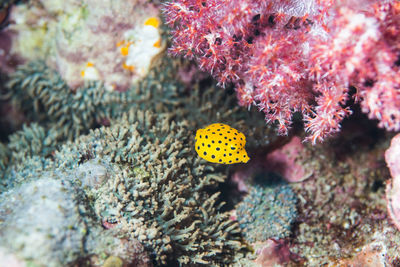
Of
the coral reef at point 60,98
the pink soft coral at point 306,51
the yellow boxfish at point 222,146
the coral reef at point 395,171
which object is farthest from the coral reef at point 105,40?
the coral reef at point 395,171

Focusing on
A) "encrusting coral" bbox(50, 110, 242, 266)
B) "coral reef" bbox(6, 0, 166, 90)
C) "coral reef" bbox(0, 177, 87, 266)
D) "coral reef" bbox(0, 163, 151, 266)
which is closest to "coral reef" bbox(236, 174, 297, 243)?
"encrusting coral" bbox(50, 110, 242, 266)

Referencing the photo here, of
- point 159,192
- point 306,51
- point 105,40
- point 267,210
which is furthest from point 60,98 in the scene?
point 306,51

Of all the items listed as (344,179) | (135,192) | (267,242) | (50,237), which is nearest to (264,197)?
(267,242)

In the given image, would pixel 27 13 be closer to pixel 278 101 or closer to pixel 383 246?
pixel 278 101

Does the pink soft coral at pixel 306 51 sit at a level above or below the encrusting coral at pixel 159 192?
above

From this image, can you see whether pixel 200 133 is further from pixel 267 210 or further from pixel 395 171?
pixel 395 171

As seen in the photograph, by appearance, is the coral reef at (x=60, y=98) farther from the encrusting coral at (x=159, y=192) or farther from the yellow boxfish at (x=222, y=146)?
the yellow boxfish at (x=222, y=146)
